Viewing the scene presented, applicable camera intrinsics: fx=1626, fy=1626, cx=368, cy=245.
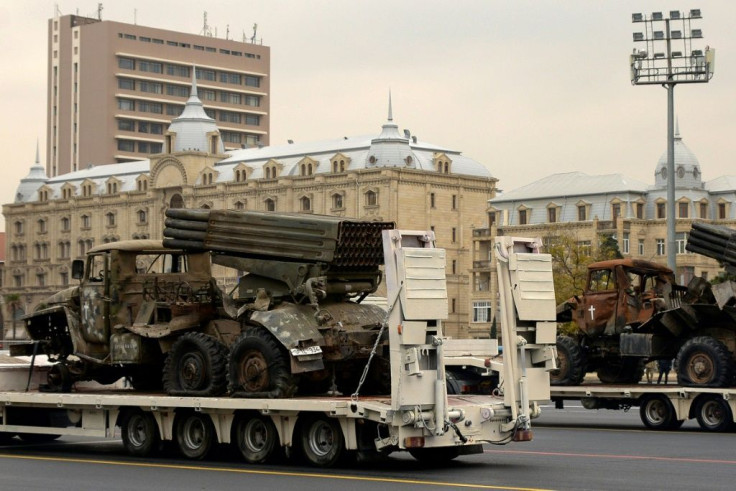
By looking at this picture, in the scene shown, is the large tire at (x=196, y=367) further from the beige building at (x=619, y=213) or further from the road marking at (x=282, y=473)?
the beige building at (x=619, y=213)

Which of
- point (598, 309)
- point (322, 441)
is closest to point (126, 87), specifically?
point (598, 309)

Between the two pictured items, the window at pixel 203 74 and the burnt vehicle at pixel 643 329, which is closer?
the burnt vehicle at pixel 643 329

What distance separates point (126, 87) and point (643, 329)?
526 feet

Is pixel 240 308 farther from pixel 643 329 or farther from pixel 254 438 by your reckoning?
pixel 643 329

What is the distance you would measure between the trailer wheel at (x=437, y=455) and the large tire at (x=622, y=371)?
10.9 meters

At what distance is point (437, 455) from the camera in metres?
21.1

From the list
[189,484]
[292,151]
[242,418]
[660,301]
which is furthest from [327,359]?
[292,151]

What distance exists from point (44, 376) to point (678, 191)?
305 feet

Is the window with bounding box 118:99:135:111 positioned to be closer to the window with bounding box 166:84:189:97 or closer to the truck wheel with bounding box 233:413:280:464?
the window with bounding box 166:84:189:97

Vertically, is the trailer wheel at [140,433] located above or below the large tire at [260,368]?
below

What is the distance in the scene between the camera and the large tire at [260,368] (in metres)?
20.6

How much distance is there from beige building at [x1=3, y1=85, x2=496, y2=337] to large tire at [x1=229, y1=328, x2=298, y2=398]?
9876cm

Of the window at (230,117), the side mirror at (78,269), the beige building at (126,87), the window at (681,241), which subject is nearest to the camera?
the side mirror at (78,269)

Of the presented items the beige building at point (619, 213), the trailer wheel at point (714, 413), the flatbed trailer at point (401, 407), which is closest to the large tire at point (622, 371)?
the trailer wheel at point (714, 413)
